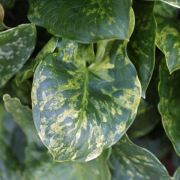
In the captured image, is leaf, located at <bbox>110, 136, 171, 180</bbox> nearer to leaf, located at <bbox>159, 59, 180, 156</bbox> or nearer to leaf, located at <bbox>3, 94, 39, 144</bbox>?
leaf, located at <bbox>159, 59, 180, 156</bbox>

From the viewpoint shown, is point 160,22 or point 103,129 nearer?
point 103,129

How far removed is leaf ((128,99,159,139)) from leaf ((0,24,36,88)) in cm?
26

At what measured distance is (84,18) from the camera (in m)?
0.75

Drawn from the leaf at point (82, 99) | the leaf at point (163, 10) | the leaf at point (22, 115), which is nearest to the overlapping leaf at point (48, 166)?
the leaf at point (22, 115)

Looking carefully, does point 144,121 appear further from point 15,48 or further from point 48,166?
point 15,48

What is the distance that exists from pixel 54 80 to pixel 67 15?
4.0 inches

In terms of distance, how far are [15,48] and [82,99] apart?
0.14m

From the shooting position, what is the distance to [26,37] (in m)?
0.78

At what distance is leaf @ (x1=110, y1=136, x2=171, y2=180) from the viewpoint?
86 cm

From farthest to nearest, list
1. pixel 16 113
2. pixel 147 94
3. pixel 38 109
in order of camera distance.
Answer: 1. pixel 147 94
2. pixel 16 113
3. pixel 38 109

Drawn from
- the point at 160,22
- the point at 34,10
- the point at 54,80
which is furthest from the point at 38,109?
the point at 160,22

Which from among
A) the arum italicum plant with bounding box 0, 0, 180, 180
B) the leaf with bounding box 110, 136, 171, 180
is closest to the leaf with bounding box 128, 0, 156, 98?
the arum italicum plant with bounding box 0, 0, 180, 180

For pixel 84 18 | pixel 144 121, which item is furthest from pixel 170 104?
pixel 84 18

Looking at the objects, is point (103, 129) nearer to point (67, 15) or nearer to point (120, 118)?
point (120, 118)
